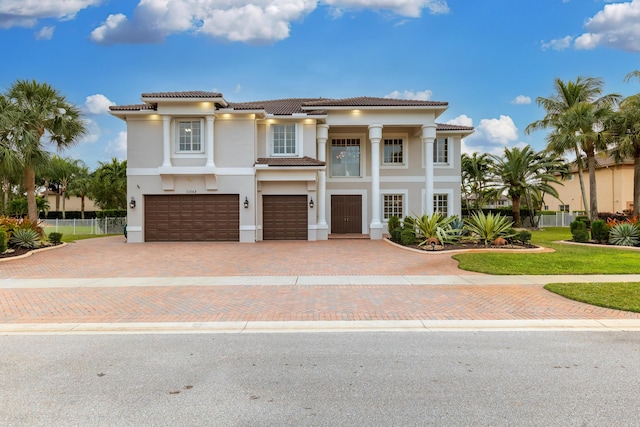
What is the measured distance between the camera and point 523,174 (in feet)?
112

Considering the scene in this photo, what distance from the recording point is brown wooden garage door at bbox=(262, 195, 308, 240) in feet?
75.9

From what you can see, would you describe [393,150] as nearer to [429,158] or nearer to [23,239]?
[429,158]

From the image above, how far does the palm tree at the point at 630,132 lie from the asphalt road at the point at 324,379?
2360 cm

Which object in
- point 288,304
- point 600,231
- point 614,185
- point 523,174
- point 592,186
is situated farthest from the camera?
point 614,185

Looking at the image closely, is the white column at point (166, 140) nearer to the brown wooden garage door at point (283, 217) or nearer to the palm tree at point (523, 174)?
the brown wooden garage door at point (283, 217)

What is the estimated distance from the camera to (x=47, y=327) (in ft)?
22.6

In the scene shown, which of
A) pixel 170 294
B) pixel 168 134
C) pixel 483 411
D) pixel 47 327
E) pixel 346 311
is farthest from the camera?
pixel 168 134

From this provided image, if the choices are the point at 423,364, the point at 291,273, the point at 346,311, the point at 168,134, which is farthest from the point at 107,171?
the point at 423,364

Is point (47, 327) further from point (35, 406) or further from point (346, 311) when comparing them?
point (346, 311)

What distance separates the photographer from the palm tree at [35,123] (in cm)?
1916

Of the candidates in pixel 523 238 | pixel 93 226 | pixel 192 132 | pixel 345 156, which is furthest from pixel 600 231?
pixel 93 226

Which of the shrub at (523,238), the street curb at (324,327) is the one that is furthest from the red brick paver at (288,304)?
the shrub at (523,238)

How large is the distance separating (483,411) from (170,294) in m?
7.36

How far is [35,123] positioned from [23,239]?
6.26m
